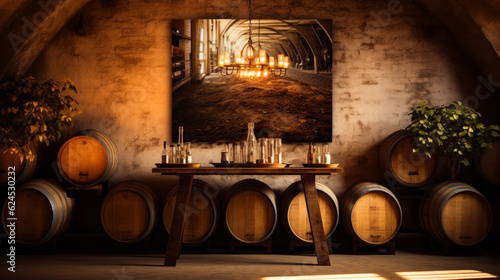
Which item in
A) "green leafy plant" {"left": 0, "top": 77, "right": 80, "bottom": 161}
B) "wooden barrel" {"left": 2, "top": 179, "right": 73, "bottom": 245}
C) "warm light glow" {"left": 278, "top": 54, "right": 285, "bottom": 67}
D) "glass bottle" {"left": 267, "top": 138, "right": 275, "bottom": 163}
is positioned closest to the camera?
"glass bottle" {"left": 267, "top": 138, "right": 275, "bottom": 163}

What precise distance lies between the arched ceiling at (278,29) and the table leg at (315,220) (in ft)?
6.25

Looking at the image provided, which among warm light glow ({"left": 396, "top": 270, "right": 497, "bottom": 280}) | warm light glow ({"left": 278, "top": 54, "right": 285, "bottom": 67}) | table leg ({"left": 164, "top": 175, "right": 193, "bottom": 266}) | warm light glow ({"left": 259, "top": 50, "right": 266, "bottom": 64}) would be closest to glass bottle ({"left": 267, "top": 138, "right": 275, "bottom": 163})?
table leg ({"left": 164, "top": 175, "right": 193, "bottom": 266})

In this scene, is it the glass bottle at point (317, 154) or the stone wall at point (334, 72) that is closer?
the glass bottle at point (317, 154)

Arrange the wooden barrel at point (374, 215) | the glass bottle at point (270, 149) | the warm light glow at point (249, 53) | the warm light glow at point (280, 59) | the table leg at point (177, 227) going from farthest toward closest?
1. the warm light glow at point (280, 59)
2. the warm light glow at point (249, 53)
3. the wooden barrel at point (374, 215)
4. the glass bottle at point (270, 149)
5. the table leg at point (177, 227)

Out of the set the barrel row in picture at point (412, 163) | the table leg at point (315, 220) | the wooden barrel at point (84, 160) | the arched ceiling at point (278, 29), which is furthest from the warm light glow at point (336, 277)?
the arched ceiling at point (278, 29)

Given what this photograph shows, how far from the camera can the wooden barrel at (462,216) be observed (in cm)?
493

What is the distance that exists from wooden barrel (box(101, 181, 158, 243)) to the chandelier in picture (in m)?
1.64

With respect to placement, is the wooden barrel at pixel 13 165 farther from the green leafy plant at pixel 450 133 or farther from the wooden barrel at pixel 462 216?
the wooden barrel at pixel 462 216

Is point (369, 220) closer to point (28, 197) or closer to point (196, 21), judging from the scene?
point (196, 21)

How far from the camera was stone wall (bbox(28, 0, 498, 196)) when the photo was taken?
5.68 m

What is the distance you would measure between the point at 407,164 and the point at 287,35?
6.45ft

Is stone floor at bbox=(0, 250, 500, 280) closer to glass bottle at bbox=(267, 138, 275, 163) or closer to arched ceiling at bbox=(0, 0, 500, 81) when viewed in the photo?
glass bottle at bbox=(267, 138, 275, 163)

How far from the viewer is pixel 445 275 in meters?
4.08

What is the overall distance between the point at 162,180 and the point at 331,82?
2.24m
